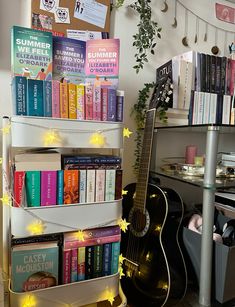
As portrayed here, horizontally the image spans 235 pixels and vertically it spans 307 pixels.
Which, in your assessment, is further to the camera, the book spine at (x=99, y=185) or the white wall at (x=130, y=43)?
the white wall at (x=130, y=43)

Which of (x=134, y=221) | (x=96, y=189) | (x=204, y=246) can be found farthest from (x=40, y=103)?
(x=204, y=246)

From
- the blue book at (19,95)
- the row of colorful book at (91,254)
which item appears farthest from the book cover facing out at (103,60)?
the row of colorful book at (91,254)

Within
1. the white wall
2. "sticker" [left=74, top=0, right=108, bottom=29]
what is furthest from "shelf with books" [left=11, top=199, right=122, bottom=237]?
"sticker" [left=74, top=0, right=108, bottom=29]

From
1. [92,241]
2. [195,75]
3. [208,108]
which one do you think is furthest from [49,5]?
[92,241]

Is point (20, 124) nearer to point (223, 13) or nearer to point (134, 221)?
point (134, 221)

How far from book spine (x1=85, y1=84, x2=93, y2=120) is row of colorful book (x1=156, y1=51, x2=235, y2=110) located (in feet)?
1.52

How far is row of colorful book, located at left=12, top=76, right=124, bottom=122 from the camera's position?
2.53ft

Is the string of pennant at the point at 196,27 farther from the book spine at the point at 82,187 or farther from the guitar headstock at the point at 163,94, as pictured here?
the book spine at the point at 82,187

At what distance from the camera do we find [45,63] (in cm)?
83

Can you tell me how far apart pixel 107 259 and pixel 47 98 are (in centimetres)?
63

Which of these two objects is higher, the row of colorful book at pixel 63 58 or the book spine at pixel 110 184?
the row of colorful book at pixel 63 58

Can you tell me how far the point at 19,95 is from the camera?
77 cm

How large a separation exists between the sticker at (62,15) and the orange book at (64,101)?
46 centimetres

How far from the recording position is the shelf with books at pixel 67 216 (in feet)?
2.55
